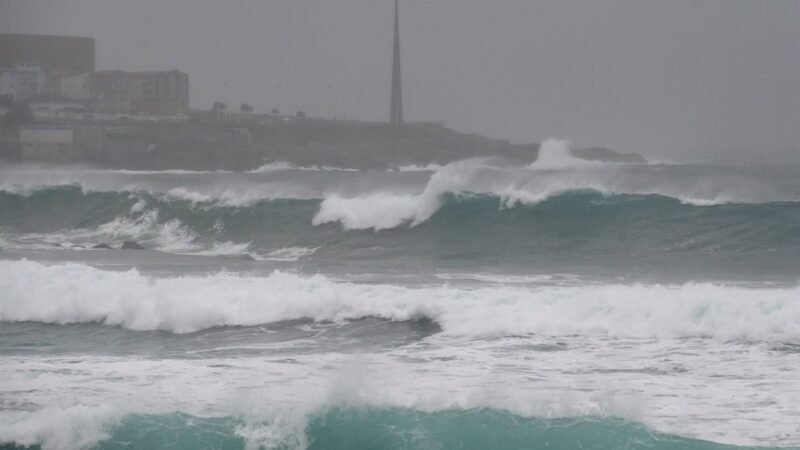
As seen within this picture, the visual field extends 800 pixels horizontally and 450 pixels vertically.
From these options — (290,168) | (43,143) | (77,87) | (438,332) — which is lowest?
(438,332)

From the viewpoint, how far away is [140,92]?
44.6 meters

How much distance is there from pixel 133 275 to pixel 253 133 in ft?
122

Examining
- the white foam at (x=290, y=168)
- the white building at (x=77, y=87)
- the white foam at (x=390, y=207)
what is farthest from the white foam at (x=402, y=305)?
the white foam at (x=290, y=168)

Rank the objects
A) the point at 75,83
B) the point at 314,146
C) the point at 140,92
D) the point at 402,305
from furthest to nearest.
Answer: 1. the point at 314,146
2. the point at 140,92
3. the point at 75,83
4. the point at 402,305

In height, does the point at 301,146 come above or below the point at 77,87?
below

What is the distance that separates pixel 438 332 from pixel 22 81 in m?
26.5

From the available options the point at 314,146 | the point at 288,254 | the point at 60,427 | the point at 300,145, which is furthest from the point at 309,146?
the point at 60,427

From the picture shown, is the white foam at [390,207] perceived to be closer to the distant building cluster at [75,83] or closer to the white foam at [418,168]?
the distant building cluster at [75,83]

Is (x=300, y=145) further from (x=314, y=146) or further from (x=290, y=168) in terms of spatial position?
(x=290, y=168)

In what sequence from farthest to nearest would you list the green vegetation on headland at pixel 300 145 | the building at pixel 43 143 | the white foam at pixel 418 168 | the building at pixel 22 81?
the white foam at pixel 418 168, the green vegetation on headland at pixel 300 145, the building at pixel 43 143, the building at pixel 22 81

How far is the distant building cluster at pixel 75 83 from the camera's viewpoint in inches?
1166

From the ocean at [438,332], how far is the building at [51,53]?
17.0ft

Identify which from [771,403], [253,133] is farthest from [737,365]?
[253,133]

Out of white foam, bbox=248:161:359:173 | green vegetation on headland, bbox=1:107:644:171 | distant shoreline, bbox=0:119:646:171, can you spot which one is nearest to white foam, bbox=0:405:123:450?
distant shoreline, bbox=0:119:646:171
